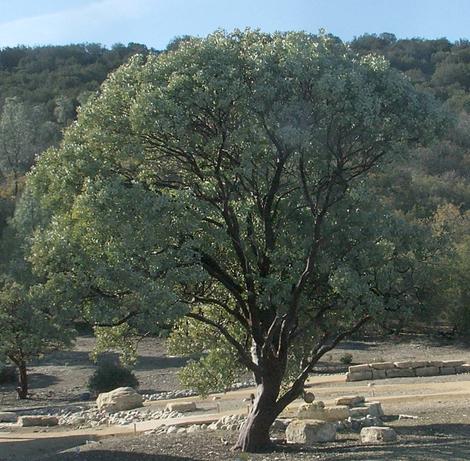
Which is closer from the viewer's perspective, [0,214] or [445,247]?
[445,247]

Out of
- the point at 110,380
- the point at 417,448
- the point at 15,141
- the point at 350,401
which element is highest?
the point at 15,141

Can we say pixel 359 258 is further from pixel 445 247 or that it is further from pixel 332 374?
pixel 332 374

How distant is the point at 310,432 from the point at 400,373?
1842 cm

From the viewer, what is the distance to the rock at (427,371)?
33644 mm

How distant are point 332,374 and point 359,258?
2286cm

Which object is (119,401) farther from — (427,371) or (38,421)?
(427,371)

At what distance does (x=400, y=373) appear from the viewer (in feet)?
112

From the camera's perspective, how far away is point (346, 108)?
1245 centimetres

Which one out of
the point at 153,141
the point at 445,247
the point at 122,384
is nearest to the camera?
the point at 153,141

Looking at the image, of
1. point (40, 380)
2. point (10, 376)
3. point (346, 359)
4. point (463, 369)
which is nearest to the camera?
point (463, 369)

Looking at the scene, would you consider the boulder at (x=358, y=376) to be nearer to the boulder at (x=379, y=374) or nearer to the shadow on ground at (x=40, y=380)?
the boulder at (x=379, y=374)

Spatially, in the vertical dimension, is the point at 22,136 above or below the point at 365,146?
above

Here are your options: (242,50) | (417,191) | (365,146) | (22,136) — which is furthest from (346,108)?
(22,136)

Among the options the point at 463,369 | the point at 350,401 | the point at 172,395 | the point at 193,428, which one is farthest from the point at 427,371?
the point at 193,428
